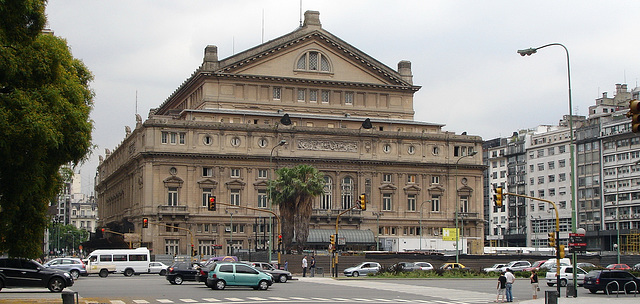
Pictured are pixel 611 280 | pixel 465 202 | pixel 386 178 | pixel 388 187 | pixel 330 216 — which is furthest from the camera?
pixel 465 202

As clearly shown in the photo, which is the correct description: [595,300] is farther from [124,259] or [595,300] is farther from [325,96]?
[325,96]

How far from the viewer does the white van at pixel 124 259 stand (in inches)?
2854

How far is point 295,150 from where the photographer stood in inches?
4259

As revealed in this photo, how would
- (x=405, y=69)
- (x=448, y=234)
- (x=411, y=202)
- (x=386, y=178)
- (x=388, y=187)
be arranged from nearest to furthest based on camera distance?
(x=448, y=234) < (x=388, y=187) < (x=386, y=178) < (x=411, y=202) < (x=405, y=69)

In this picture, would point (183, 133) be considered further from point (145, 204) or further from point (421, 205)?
point (421, 205)

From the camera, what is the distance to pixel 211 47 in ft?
359

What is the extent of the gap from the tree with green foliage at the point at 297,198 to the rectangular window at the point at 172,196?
67.7 ft

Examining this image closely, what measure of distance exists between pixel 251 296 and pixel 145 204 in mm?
62410

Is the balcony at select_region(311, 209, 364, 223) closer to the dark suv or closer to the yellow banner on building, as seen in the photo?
the yellow banner on building

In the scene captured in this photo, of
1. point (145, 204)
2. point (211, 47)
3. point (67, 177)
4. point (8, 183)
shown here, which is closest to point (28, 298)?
point (67, 177)

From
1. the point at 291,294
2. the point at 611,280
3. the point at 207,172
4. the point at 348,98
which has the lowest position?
the point at 291,294

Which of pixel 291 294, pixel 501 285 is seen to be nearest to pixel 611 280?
pixel 501 285

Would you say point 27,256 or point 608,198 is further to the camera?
point 608,198

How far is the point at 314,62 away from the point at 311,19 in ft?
17.7
